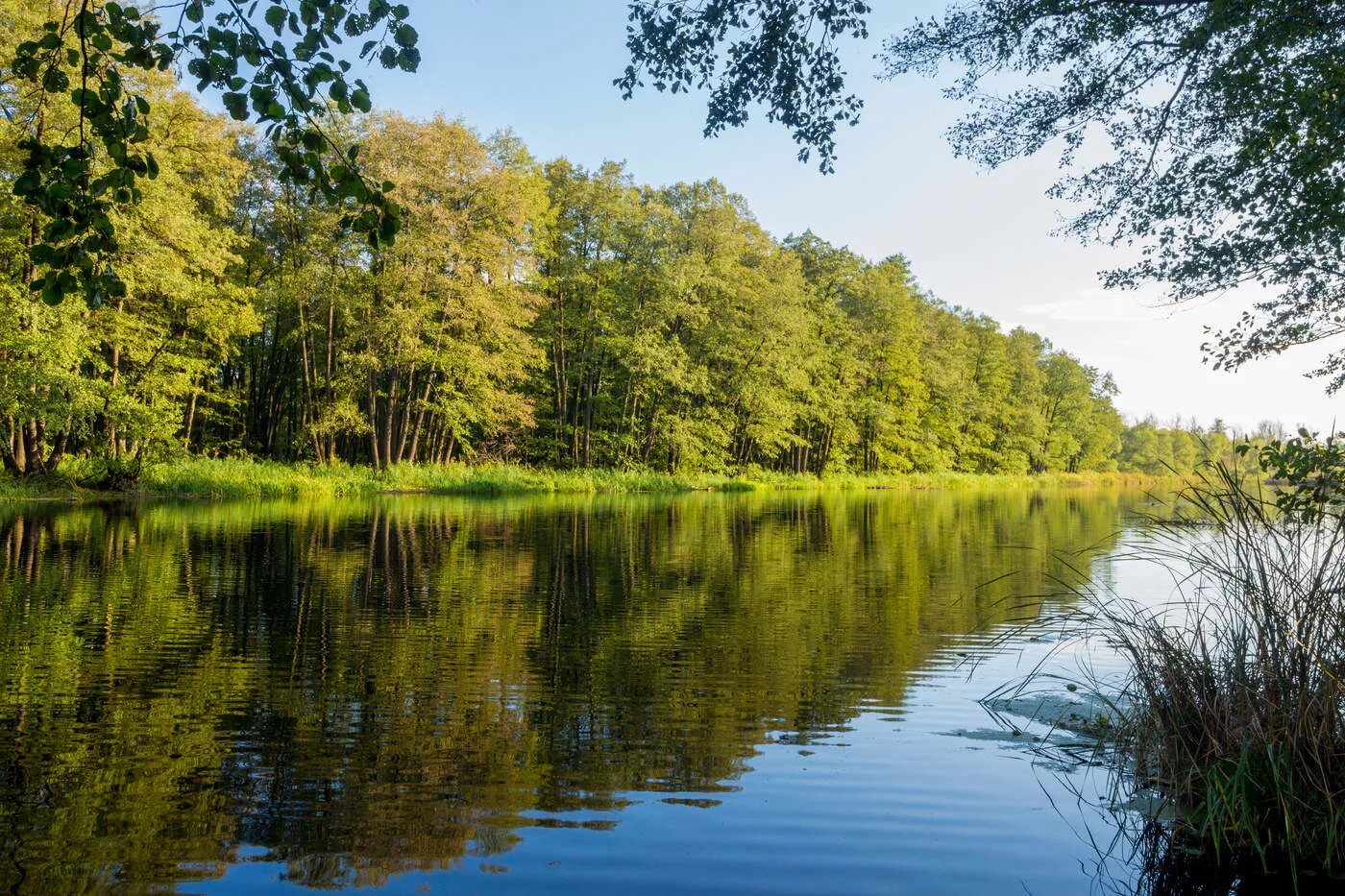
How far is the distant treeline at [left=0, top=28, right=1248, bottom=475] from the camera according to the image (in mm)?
26172

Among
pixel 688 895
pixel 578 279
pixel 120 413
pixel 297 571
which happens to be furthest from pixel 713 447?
pixel 688 895

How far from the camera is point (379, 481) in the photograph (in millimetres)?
32906

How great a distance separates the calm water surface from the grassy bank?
532 inches

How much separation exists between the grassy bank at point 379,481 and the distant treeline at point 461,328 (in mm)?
1011

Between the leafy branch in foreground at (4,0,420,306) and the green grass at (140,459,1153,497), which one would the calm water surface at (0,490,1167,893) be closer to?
the leafy branch in foreground at (4,0,420,306)

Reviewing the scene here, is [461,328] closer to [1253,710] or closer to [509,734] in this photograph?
[509,734]

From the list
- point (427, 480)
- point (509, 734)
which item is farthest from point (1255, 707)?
point (427, 480)

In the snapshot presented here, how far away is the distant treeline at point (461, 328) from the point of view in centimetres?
2617

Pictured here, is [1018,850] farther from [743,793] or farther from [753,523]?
[753,523]

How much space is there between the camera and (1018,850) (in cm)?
459

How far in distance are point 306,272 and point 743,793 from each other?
32281mm

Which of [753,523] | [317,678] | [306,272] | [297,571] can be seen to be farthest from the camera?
[306,272]

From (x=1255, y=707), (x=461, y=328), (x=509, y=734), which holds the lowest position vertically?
(x=509, y=734)

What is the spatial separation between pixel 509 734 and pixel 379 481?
1120 inches
